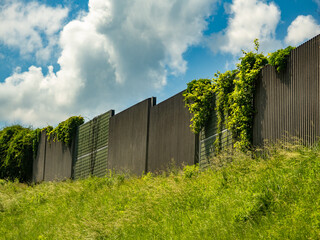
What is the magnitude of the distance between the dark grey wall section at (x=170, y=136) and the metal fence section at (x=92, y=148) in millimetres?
3639

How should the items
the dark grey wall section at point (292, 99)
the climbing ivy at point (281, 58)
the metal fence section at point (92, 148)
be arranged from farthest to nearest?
the metal fence section at point (92, 148) → the climbing ivy at point (281, 58) → the dark grey wall section at point (292, 99)

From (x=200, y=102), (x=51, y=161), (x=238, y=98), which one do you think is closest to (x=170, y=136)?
(x=200, y=102)

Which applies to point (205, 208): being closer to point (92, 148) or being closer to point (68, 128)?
point (92, 148)

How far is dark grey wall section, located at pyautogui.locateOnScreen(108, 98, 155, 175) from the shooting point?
1466cm

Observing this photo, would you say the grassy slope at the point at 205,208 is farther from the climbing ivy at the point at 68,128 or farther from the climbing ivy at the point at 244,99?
the climbing ivy at the point at 68,128

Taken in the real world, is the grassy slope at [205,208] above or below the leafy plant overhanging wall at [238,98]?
below

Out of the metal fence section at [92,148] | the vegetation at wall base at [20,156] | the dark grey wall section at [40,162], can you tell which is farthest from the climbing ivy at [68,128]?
the vegetation at wall base at [20,156]

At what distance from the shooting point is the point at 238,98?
412 inches

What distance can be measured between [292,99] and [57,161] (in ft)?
48.5

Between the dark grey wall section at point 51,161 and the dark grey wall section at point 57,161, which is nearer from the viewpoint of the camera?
the dark grey wall section at point 57,161

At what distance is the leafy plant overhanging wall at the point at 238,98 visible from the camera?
1030 centimetres

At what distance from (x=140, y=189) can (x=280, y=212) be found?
486 centimetres

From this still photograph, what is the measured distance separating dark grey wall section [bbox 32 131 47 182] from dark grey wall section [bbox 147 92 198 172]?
10.9 meters

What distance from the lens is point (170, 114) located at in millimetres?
13461
